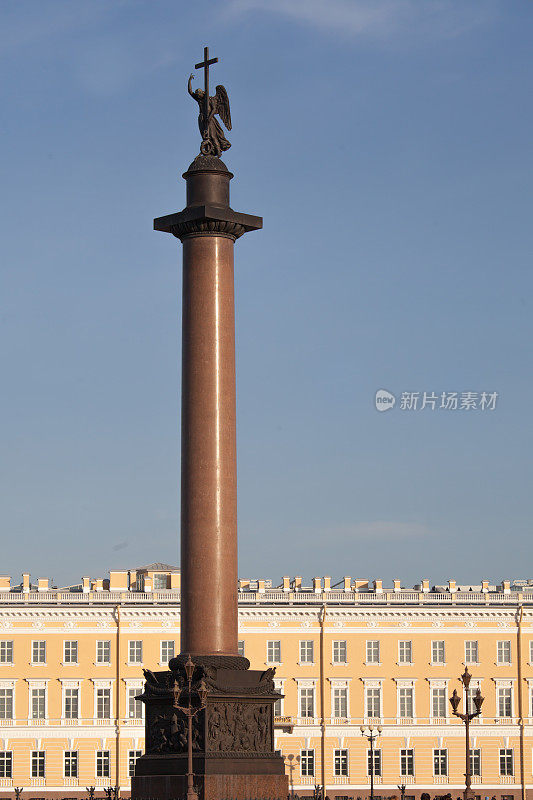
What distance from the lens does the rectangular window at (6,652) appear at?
81.9 meters

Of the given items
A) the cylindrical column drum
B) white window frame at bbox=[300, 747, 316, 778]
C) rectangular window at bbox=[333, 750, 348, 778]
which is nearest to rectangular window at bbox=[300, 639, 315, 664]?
white window frame at bbox=[300, 747, 316, 778]

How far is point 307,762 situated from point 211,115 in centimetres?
5457

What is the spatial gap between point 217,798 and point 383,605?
2153 inches

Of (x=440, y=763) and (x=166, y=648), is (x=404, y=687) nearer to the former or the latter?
(x=440, y=763)

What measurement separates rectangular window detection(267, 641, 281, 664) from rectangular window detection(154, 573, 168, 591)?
7.33 m

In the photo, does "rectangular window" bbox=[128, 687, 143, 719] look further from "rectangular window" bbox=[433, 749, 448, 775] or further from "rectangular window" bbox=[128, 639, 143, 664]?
"rectangular window" bbox=[433, 749, 448, 775]

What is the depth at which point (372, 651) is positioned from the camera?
84.8 metres

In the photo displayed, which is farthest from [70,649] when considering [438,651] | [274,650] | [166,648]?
[438,651]

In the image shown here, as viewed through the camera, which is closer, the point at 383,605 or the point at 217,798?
the point at 217,798

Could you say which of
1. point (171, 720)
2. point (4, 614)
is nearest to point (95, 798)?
point (4, 614)

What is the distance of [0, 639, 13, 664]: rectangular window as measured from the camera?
81875mm

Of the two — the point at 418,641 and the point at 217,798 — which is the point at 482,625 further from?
the point at 217,798

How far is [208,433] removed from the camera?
3325cm

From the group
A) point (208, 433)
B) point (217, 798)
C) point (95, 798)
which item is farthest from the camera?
point (95, 798)
